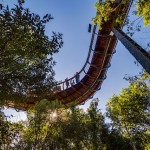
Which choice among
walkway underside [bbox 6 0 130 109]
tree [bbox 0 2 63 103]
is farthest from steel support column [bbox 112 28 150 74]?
walkway underside [bbox 6 0 130 109]

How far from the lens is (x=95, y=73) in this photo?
2786 centimetres

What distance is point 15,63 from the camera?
11016mm

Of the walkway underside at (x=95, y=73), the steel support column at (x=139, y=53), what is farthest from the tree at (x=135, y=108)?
the steel support column at (x=139, y=53)

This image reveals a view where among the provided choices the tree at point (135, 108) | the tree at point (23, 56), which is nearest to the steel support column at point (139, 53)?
the tree at point (23, 56)

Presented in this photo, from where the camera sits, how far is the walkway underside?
909 inches

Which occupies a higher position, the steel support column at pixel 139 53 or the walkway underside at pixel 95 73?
the walkway underside at pixel 95 73

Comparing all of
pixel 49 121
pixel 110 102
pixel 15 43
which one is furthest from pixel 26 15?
pixel 110 102

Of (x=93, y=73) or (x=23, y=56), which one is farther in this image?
(x=93, y=73)

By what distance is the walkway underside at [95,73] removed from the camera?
23.1m

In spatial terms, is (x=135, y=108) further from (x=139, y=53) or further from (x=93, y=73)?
(x=139, y=53)

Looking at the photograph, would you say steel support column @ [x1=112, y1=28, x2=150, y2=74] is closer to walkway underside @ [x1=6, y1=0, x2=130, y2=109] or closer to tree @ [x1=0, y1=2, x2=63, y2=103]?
tree @ [x1=0, y1=2, x2=63, y2=103]

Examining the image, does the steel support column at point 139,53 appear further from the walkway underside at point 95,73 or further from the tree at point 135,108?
the tree at point 135,108

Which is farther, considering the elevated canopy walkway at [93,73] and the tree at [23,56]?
the elevated canopy walkway at [93,73]

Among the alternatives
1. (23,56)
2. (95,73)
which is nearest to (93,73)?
(95,73)
